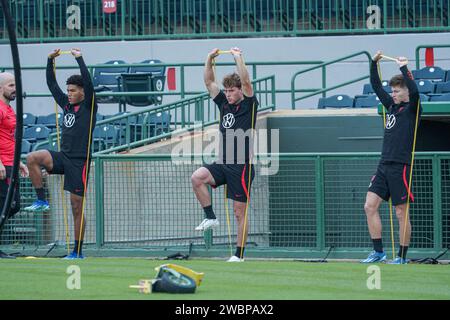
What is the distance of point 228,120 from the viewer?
12414 millimetres

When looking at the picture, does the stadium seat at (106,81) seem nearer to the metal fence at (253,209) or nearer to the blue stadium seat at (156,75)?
the blue stadium seat at (156,75)

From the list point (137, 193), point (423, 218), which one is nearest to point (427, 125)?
point (423, 218)

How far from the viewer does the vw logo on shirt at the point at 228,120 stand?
12.4 metres

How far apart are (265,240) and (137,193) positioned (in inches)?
71.4

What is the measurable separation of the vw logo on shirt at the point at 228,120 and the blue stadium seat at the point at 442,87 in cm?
549

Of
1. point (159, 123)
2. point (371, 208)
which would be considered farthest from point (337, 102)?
point (371, 208)

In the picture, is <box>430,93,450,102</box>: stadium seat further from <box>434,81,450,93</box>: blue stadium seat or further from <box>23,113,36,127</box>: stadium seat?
<box>23,113,36,127</box>: stadium seat

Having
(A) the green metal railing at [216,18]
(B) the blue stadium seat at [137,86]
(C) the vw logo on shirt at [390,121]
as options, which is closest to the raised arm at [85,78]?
(C) the vw logo on shirt at [390,121]

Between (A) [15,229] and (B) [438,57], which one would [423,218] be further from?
(B) [438,57]

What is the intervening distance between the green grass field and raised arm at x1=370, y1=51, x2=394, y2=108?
184cm

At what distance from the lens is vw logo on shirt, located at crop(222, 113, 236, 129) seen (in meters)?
12.4

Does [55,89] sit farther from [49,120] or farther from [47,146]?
[49,120]

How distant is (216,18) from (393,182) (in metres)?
10.3
